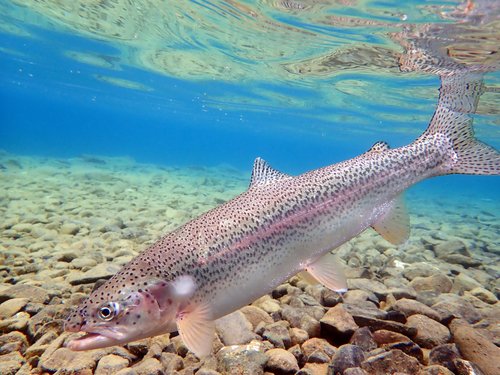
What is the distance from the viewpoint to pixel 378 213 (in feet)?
11.5

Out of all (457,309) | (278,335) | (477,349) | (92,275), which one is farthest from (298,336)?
(92,275)

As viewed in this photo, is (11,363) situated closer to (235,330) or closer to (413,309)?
(235,330)

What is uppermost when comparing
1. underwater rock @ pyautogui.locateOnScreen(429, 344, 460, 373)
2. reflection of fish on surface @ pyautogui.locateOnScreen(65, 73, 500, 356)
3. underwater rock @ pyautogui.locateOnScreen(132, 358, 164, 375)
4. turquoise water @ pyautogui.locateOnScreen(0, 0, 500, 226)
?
turquoise water @ pyautogui.locateOnScreen(0, 0, 500, 226)

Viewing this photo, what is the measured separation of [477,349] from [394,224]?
135 cm

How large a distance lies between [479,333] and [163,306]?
311 centimetres

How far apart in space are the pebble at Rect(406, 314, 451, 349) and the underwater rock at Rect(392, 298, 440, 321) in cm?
17

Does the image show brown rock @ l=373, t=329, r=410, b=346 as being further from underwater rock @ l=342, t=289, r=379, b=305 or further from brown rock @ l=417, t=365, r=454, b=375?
underwater rock @ l=342, t=289, r=379, b=305

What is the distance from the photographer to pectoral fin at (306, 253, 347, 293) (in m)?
3.12

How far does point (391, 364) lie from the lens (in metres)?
2.92

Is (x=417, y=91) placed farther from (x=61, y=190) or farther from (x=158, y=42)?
(x=61, y=190)

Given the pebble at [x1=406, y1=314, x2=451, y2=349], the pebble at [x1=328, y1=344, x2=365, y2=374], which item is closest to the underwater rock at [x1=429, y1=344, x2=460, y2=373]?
the pebble at [x1=406, y1=314, x2=451, y2=349]

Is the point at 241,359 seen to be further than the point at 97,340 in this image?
Yes

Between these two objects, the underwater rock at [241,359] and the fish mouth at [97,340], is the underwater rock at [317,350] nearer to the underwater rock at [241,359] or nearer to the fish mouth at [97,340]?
the underwater rock at [241,359]

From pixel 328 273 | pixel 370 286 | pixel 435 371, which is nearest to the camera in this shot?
pixel 435 371
